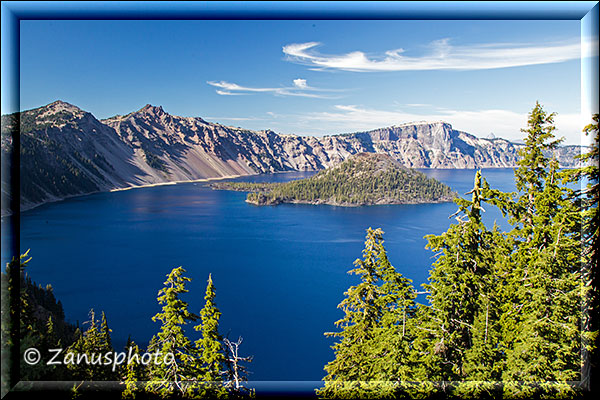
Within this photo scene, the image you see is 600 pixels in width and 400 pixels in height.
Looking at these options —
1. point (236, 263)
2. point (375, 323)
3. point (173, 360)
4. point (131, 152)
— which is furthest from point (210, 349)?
point (131, 152)

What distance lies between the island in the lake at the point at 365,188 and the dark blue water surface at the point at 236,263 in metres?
18.1

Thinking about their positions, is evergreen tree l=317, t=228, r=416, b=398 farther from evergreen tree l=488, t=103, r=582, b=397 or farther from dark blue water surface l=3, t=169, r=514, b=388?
dark blue water surface l=3, t=169, r=514, b=388

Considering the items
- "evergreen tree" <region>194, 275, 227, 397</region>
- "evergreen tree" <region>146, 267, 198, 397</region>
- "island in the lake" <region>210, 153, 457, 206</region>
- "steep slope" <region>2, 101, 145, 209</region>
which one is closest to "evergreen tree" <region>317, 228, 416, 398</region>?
"evergreen tree" <region>194, 275, 227, 397</region>

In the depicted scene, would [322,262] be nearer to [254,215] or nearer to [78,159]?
[254,215]

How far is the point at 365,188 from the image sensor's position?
10431cm

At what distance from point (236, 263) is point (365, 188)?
66826 millimetres

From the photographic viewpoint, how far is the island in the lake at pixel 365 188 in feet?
317

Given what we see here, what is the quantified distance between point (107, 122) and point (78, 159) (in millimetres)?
59322

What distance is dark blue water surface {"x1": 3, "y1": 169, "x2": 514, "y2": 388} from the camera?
2644cm

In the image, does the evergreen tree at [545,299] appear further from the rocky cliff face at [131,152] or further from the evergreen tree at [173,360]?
the rocky cliff face at [131,152]

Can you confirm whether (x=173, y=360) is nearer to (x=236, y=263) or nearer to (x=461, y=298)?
(x=461, y=298)

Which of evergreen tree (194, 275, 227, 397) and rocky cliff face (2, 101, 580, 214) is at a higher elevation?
rocky cliff face (2, 101, 580, 214)

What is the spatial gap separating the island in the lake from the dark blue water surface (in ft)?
59.3

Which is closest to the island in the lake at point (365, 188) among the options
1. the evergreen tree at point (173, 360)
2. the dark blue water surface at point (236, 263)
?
the dark blue water surface at point (236, 263)
